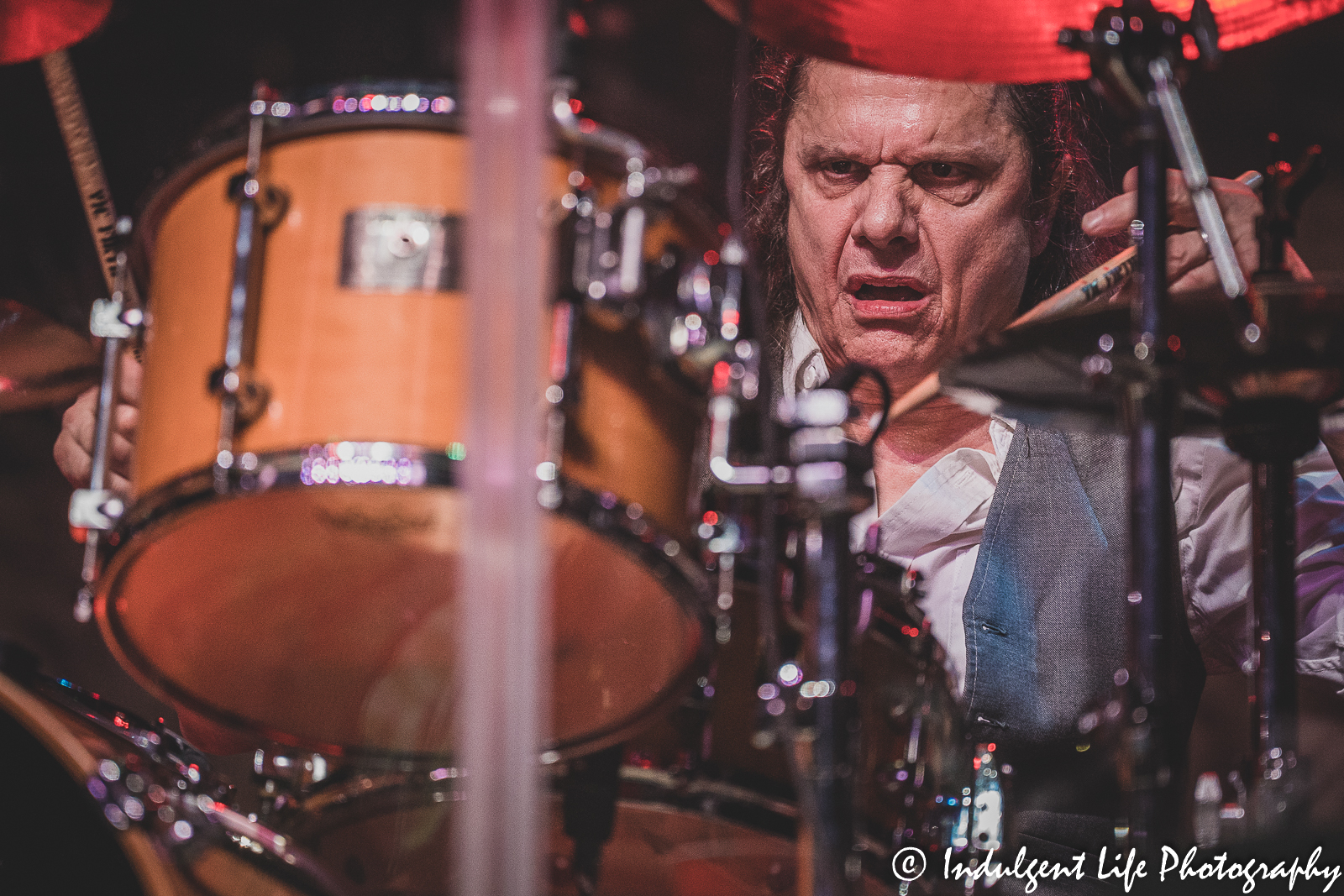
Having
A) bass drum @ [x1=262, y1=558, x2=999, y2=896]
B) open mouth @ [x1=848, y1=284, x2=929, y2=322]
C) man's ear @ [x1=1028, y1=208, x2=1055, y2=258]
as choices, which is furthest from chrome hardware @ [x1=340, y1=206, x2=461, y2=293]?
man's ear @ [x1=1028, y1=208, x2=1055, y2=258]

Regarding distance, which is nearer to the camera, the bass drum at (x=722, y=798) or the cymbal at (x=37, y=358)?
the bass drum at (x=722, y=798)

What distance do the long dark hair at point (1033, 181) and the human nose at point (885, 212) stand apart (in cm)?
15

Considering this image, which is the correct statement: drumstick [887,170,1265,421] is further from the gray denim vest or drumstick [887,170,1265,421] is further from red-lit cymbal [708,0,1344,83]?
the gray denim vest

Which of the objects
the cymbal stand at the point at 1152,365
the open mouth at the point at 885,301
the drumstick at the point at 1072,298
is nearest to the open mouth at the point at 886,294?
the open mouth at the point at 885,301

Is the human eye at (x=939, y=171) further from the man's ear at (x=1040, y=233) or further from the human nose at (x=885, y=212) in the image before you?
the man's ear at (x=1040, y=233)

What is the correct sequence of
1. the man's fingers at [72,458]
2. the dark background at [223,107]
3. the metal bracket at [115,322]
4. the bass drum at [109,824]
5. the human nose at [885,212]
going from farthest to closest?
1. the dark background at [223,107]
2. the human nose at [885,212]
3. the man's fingers at [72,458]
4. the metal bracket at [115,322]
5. the bass drum at [109,824]

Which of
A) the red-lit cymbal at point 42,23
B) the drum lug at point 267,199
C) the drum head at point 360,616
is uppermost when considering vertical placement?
the red-lit cymbal at point 42,23

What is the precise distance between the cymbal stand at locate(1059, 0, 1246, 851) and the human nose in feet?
2.21

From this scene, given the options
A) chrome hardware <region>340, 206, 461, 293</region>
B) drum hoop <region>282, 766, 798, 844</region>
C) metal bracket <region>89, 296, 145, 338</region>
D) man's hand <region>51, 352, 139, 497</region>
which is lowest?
drum hoop <region>282, 766, 798, 844</region>

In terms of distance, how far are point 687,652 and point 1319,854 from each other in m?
0.49

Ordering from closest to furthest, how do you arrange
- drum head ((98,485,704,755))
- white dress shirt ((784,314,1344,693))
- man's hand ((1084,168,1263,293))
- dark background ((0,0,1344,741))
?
1. drum head ((98,485,704,755))
2. man's hand ((1084,168,1263,293))
3. white dress shirt ((784,314,1344,693))
4. dark background ((0,0,1344,741))

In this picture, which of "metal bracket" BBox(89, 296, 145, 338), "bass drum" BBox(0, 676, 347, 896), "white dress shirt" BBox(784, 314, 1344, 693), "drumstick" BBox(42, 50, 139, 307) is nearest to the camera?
"bass drum" BBox(0, 676, 347, 896)

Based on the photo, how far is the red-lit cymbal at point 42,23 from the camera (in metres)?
1.38

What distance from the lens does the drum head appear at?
953 mm
